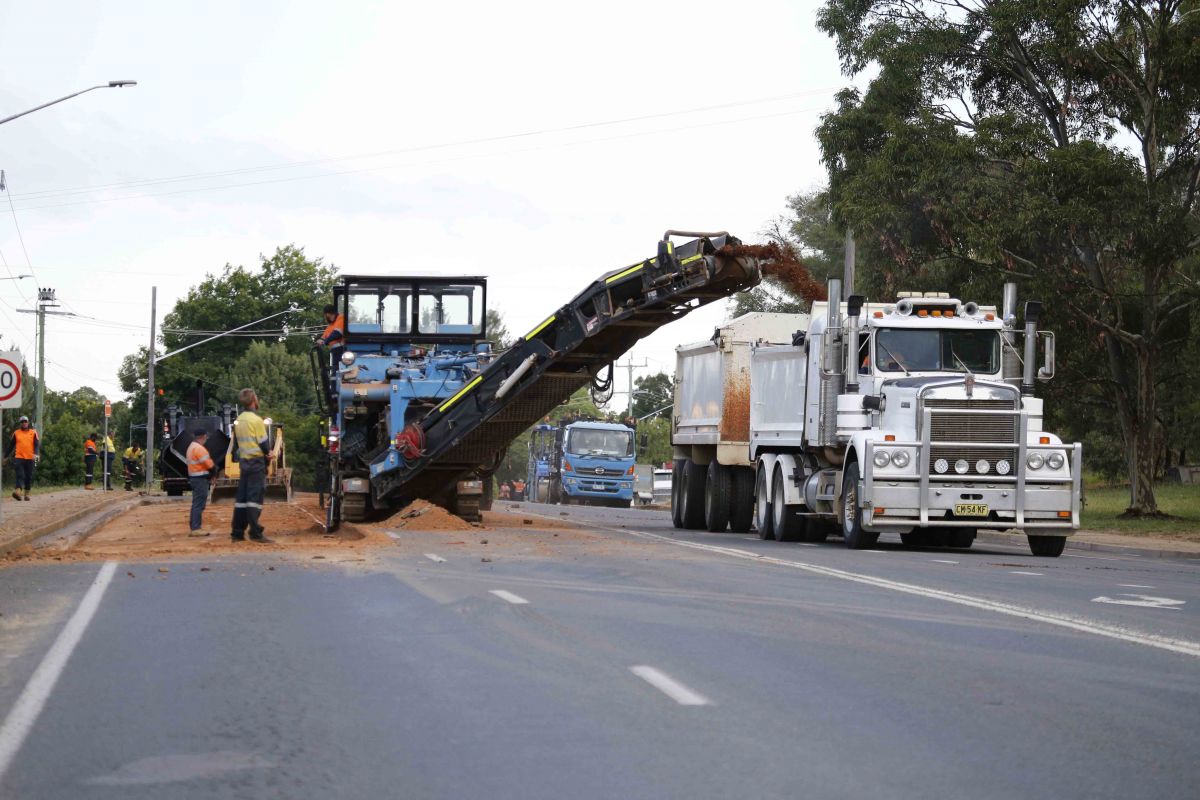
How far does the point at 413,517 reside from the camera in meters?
25.2

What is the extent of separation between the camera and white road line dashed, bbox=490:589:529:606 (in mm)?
13602

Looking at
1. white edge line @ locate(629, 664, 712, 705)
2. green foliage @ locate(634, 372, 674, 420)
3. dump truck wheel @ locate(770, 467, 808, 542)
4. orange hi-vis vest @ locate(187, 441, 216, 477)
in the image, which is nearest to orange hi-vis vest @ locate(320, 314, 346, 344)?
orange hi-vis vest @ locate(187, 441, 216, 477)

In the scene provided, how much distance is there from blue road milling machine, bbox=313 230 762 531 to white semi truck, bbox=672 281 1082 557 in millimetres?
2195

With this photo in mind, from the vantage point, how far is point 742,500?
29953 mm

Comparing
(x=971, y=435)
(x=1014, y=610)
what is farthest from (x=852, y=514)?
(x=1014, y=610)

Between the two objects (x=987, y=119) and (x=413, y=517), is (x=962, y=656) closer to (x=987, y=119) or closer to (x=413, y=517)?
(x=413, y=517)

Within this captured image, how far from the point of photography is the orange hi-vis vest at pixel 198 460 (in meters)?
22.8

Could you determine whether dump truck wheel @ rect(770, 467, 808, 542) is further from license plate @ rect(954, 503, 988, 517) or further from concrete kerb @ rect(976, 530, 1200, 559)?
concrete kerb @ rect(976, 530, 1200, 559)

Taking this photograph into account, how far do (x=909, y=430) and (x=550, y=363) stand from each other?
5219 millimetres

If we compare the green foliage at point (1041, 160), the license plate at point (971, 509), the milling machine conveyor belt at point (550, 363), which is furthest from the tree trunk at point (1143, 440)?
the milling machine conveyor belt at point (550, 363)

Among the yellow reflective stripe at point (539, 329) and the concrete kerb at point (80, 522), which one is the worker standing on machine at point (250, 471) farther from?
the yellow reflective stripe at point (539, 329)

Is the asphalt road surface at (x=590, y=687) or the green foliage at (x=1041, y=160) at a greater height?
the green foliage at (x=1041, y=160)

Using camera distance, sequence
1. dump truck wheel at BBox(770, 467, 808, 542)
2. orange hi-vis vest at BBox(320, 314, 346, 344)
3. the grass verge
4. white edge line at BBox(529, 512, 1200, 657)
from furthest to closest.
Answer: the grass verge, orange hi-vis vest at BBox(320, 314, 346, 344), dump truck wheel at BBox(770, 467, 808, 542), white edge line at BBox(529, 512, 1200, 657)

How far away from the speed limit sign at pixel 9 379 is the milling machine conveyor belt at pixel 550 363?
17.6 ft
